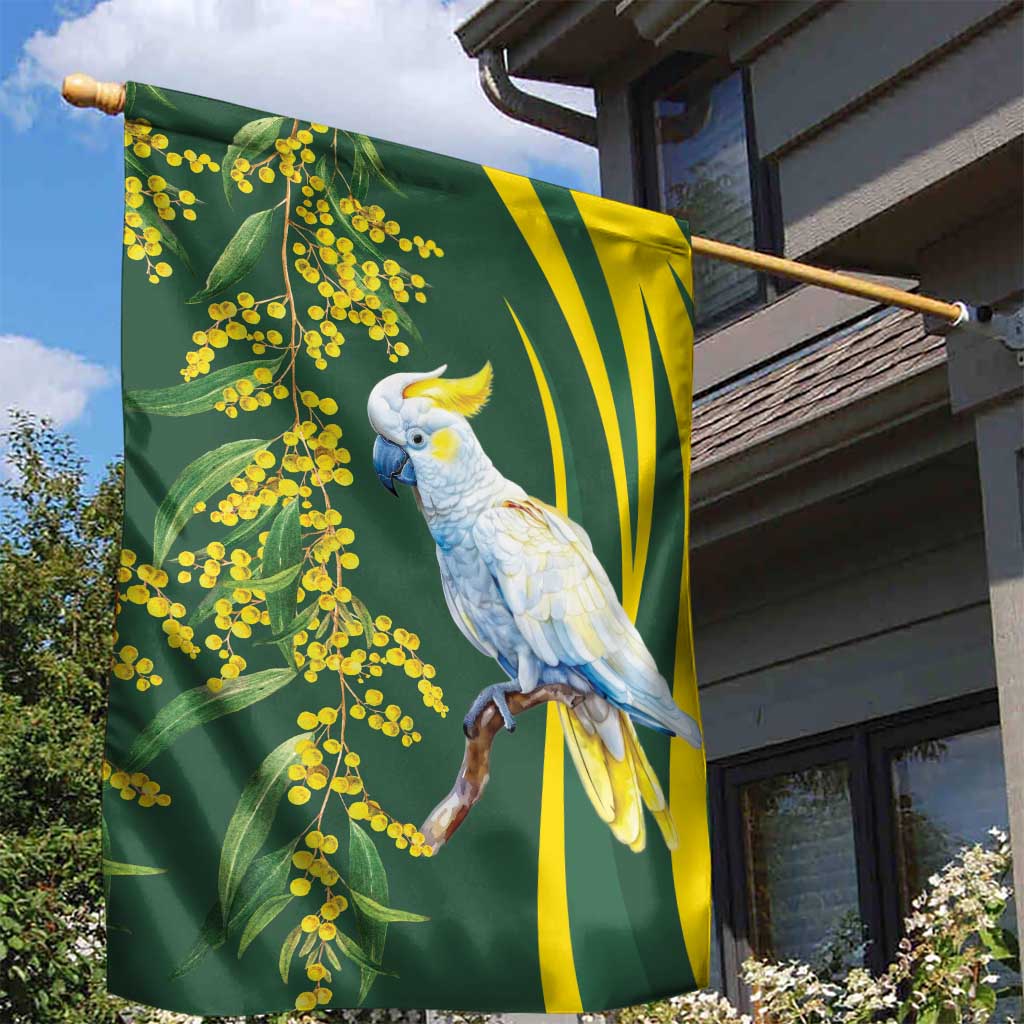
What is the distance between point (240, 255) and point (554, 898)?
4.96 feet

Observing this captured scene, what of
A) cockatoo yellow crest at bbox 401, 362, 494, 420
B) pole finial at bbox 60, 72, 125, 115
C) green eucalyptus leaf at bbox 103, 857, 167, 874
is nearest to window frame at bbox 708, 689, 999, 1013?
cockatoo yellow crest at bbox 401, 362, 494, 420

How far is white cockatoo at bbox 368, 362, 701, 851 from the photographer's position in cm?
380

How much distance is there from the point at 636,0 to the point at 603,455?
305cm

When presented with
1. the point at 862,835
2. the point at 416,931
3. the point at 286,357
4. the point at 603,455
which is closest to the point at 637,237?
the point at 603,455

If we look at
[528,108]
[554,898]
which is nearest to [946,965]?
[554,898]

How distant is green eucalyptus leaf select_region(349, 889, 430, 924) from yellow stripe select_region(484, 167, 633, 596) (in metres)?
1.07

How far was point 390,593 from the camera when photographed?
3689 millimetres

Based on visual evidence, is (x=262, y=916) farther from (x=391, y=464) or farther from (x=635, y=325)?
(x=635, y=325)

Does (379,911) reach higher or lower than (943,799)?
lower

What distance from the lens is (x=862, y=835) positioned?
6.89 m

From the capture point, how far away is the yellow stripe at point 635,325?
4055mm

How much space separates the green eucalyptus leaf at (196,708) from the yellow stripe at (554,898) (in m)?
0.63

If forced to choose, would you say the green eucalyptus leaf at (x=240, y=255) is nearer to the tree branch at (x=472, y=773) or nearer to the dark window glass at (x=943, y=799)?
the tree branch at (x=472, y=773)

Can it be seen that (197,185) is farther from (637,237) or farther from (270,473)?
(637,237)
